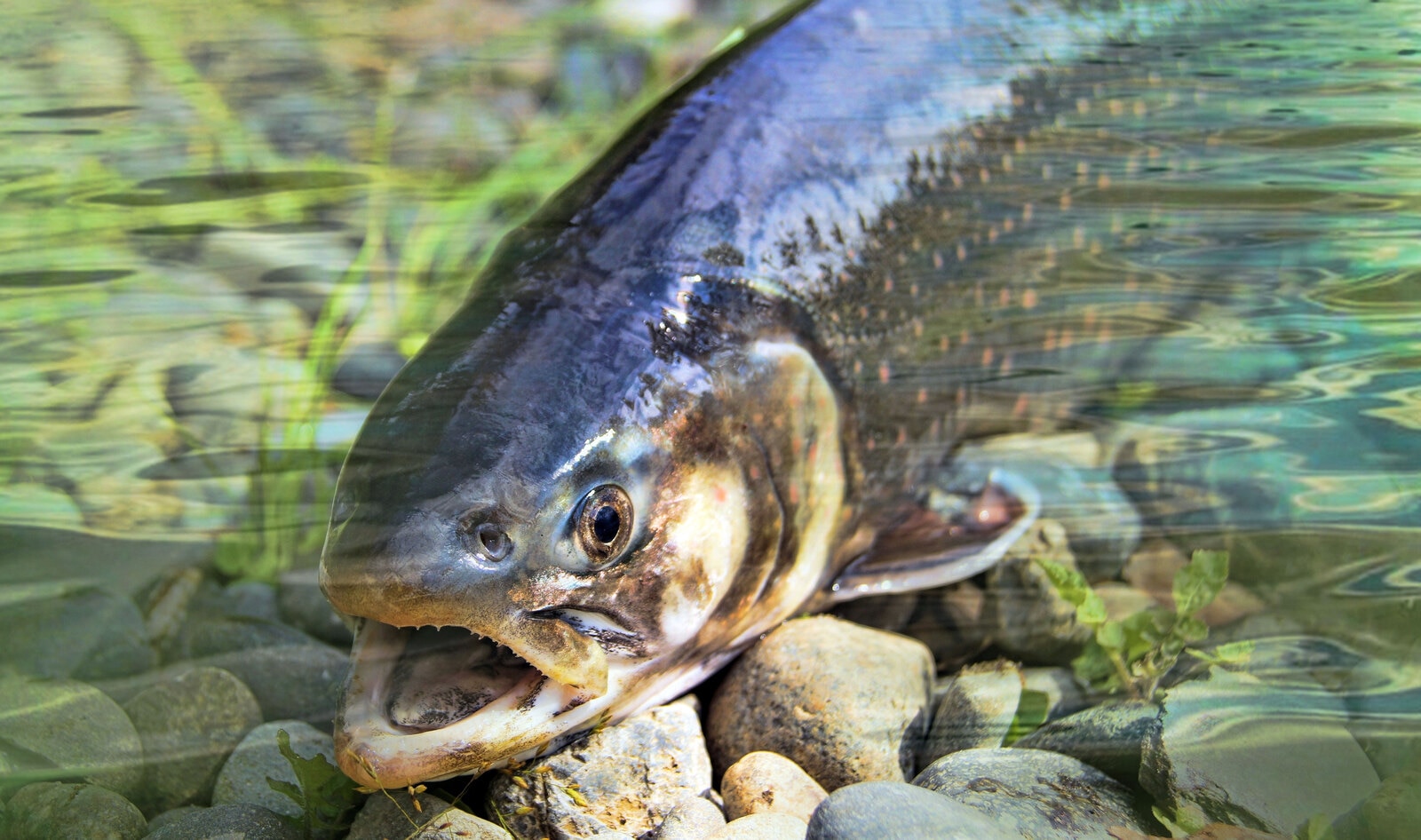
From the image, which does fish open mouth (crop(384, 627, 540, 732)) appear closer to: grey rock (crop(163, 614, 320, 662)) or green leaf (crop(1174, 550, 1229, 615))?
grey rock (crop(163, 614, 320, 662))

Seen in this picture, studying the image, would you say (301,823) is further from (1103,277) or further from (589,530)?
(1103,277)

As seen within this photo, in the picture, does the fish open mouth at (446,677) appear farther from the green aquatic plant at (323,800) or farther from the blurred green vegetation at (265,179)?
the blurred green vegetation at (265,179)

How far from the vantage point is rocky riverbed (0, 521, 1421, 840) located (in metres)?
1.45

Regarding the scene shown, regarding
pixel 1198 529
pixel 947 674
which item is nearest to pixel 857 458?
pixel 947 674

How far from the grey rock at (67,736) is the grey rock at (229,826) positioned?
18 cm

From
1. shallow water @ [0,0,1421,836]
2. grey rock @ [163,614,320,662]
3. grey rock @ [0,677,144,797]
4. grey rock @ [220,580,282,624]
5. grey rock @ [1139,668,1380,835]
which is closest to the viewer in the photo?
grey rock @ [1139,668,1380,835]

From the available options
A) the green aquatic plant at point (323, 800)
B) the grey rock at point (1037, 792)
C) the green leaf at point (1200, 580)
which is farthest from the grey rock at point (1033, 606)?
the green aquatic plant at point (323, 800)

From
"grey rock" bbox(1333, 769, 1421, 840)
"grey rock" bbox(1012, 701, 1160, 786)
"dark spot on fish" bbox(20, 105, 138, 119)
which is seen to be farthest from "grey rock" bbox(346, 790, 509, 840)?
"dark spot on fish" bbox(20, 105, 138, 119)

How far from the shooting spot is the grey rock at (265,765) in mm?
1727

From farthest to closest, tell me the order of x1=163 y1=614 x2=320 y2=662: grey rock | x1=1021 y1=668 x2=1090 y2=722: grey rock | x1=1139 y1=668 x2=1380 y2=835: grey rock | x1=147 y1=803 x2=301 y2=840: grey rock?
x1=163 y1=614 x2=320 y2=662: grey rock → x1=1021 y1=668 x2=1090 y2=722: grey rock → x1=147 y1=803 x2=301 y2=840: grey rock → x1=1139 y1=668 x2=1380 y2=835: grey rock

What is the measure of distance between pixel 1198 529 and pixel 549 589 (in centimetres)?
117

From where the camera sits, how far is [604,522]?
169cm

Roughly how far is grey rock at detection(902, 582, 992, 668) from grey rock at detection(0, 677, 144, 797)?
4.91ft

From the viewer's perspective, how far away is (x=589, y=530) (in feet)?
5.47
